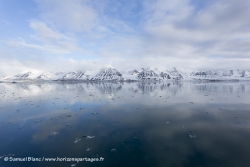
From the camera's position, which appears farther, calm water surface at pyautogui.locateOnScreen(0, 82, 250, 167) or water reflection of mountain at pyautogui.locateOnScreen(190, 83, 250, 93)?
water reflection of mountain at pyautogui.locateOnScreen(190, 83, 250, 93)

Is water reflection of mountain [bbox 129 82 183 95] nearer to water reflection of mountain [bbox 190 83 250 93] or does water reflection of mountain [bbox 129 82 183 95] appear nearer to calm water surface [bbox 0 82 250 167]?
water reflection of mountain [bbox 190 83 250 93]

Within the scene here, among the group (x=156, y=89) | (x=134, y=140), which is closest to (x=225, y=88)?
(x=156, y=89)

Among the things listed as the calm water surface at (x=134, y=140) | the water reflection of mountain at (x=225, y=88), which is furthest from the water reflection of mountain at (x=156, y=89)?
the calm water surface at (x=134, y=140)

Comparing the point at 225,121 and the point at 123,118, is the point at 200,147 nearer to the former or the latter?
the point at 225,121

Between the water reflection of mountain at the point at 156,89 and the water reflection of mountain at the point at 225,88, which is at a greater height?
the water reflection of mountain at the point at 156,89

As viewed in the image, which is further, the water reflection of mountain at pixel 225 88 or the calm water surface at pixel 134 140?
the water reflection of mountain at pixel 225 88

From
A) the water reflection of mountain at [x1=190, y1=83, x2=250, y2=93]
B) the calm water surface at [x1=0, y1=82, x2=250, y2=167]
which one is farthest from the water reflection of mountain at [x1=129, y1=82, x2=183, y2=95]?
the calm water surface at [x1=0, y1=82, x2=250, y2=167]

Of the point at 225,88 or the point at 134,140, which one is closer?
the point at 134,140

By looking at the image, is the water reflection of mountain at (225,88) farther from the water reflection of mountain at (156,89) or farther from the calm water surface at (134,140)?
the calm water surface at (134,140)

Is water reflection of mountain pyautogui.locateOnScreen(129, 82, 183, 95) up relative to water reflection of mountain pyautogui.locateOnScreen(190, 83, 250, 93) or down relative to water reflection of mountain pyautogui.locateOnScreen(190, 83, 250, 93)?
up

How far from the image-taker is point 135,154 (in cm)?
1086

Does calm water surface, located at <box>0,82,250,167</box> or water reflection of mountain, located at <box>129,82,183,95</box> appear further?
water reflection of mountain, located at <box>129,82,183,95</box>

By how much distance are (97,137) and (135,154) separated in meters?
4.25

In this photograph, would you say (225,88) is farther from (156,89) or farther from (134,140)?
(134,140)
